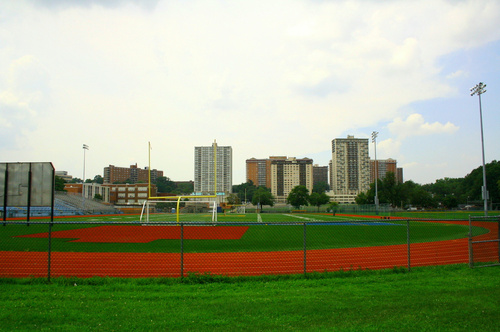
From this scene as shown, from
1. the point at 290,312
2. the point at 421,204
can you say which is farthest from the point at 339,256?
the point at 421,204

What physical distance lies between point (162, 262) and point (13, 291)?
16.3 ft

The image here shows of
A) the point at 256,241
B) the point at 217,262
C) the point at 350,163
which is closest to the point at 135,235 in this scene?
the point at 256,241

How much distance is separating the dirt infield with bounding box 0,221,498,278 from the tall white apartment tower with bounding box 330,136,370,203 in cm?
16474

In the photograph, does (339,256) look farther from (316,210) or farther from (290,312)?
(316,210)

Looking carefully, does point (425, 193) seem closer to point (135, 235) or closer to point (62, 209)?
point (62, 209)

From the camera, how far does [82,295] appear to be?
7027 mm

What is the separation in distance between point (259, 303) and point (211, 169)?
579ft

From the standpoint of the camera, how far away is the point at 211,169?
181625 millimetres

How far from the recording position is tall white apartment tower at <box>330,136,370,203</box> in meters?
173

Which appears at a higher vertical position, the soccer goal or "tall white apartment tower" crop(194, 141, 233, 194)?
"tall white apartment tower" crop(194, 141, 233, 194)

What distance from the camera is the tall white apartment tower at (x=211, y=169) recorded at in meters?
174

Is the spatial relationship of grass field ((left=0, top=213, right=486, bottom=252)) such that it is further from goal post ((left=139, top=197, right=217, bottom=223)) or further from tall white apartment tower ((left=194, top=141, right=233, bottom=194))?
tall white apartment tower ((left=194, top=141, right=233, bottom=194))

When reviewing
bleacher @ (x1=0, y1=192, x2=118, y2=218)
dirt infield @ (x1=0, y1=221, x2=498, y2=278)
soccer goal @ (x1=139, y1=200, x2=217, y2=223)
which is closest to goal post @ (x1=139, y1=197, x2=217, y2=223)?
soccer goal @ (x1=139, y1=200, x2=217, y2=223)

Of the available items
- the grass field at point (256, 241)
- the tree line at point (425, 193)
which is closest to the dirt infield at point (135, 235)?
the grass field at point (256, 241)
